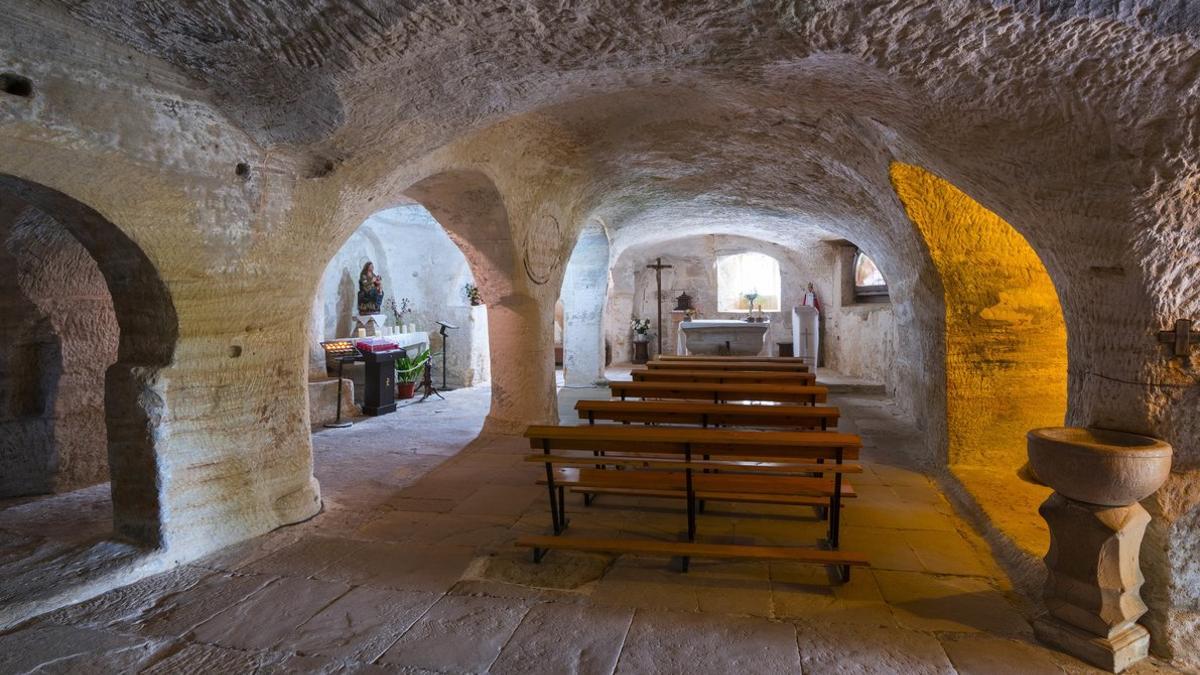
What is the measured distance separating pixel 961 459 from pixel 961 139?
310cm

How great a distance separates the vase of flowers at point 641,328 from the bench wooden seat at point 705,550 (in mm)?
12786

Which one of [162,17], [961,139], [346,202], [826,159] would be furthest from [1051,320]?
[162,17]

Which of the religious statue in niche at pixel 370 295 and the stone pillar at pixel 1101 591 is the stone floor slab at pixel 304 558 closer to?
the stone pillar at pixel 1101 591

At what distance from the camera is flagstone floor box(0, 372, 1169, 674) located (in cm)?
254

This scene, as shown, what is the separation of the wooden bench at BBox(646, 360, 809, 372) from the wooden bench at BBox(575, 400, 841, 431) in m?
1.62

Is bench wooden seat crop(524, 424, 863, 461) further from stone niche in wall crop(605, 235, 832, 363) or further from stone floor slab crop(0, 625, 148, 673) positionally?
stone niche in wall crop(605, 235, 832, 363)

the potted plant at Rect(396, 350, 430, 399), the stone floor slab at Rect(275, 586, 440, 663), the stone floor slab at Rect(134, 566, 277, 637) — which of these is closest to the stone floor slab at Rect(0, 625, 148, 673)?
the stone floor slab at Rect(134, 566, 277, 637)

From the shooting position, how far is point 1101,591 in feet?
8.35

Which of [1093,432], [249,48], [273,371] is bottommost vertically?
[1093,432]

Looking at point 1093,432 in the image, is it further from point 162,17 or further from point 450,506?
point 162,17

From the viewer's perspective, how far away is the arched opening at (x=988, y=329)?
5059 mm

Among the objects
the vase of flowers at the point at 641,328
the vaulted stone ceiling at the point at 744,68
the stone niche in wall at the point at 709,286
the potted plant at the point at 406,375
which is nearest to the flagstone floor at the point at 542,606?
the vaulted stone ceiling at the point at 744,68

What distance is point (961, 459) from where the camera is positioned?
5207 mm

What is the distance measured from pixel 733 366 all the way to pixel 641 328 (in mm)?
10054
